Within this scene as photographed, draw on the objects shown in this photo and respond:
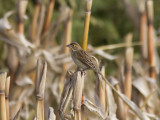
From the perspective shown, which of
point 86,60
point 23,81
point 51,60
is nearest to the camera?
point 86,60

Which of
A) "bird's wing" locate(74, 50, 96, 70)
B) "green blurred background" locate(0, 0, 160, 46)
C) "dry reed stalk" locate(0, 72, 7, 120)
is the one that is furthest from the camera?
"green blurred background" locate(0, 0, 160, 46)

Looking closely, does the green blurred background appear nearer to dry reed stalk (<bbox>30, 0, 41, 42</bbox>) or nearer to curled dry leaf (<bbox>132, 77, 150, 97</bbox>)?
dry reed stalk (<bbox>30, 0, 41, 42</bbox>)

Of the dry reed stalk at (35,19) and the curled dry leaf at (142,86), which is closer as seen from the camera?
the curled dry leaf at (142,86)

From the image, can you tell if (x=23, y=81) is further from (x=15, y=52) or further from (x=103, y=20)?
(x=103, y=20)

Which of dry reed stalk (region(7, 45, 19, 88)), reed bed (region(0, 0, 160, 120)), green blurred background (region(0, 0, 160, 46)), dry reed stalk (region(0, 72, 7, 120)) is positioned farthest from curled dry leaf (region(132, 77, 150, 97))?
green blurred background (region(0, 0, 160, 46))

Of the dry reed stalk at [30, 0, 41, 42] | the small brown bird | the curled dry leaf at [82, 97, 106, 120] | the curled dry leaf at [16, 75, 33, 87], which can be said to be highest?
the dry reed stalk at [30, 0, 41, 42]

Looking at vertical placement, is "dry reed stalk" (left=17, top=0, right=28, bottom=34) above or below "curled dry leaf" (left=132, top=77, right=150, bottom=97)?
above

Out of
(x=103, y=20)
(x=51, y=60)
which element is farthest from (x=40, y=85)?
(x=103, y=20)

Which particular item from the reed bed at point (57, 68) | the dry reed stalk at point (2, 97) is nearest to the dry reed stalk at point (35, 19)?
the reed bed at point (57, 68)

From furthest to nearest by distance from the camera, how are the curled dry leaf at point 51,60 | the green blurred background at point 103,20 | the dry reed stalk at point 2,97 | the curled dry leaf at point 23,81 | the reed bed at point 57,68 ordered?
1. the green blurred background at point 103,20
2. the curled dry leaf at point 51,60
3. the curled dry leaf at point 23,81
4. the reed bed at point 57,68
5. the dry reed stalk at point 2,97

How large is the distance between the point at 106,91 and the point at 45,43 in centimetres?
86

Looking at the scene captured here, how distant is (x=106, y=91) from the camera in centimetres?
151

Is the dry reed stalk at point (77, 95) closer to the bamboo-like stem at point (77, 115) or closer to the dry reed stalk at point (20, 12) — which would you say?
the bamboo-like stem at point (77, 115)

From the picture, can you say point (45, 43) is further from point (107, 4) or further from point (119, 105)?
point (107, 4)
